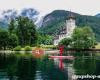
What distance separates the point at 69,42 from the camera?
593 ft

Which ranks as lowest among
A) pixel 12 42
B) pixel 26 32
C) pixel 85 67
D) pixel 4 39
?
pixel 85 67

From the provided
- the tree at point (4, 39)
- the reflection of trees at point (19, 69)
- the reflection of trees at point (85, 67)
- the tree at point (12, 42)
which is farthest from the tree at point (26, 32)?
the reflection of trees at point (19, 69)

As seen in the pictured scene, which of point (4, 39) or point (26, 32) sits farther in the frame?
point (26, 32)

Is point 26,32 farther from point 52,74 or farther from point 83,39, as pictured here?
point 52,74

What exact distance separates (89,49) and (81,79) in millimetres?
125892

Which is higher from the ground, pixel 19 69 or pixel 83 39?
pixel 83 39

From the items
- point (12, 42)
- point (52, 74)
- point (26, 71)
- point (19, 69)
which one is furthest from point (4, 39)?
point (52, 74)

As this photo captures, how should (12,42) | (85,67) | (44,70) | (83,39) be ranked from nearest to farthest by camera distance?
1. (44,70)
2. (85,67)
3. (12,42)
4. (83,39)

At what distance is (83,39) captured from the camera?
164500 millimetres

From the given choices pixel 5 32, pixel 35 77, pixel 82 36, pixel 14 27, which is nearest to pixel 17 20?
pixel 14 27

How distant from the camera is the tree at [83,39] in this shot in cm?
16188

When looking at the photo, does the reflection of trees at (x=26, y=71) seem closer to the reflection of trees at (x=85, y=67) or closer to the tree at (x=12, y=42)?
the reflection of trees at (x=85, y=67)

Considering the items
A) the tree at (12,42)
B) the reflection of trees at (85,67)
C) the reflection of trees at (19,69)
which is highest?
the tree at (12,42)

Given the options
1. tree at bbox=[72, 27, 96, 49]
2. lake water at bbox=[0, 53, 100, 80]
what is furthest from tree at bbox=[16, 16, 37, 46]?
lake water at bbox=[0, 53, 100, 80]
